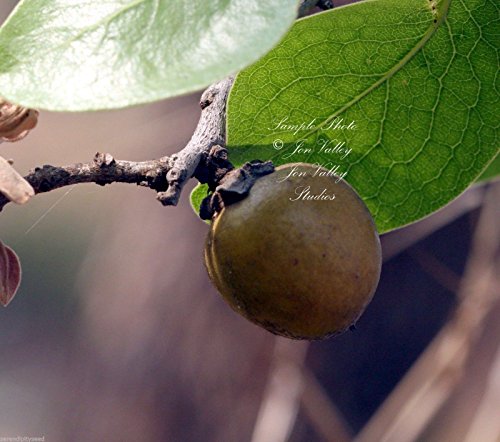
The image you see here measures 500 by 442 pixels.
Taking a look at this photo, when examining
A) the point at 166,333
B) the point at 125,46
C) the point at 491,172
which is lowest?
the point at 166,333

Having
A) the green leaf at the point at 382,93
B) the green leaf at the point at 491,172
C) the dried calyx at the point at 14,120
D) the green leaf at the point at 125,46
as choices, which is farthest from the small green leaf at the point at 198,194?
the green leaf at the point at 491,172

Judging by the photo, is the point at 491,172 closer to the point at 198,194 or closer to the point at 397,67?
the point at 397,67

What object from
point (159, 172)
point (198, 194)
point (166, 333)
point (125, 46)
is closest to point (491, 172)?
point (198, 194)

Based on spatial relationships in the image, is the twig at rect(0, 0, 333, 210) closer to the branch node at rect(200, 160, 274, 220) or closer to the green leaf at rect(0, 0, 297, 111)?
the branch node at rect(200, 160, 274, 220)

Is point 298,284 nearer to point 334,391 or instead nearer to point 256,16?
point 256,16

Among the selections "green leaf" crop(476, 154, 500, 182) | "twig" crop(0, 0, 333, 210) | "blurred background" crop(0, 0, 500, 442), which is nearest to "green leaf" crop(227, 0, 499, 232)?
"twig" crop(0, 0, 333, 210)

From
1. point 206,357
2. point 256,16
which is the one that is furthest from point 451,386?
point 256,16
